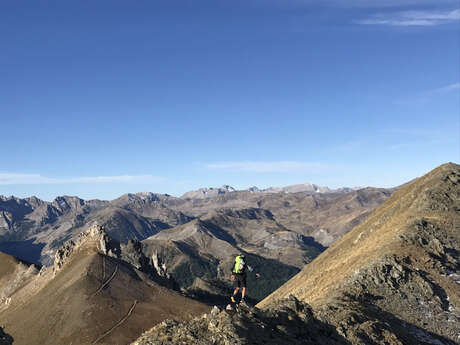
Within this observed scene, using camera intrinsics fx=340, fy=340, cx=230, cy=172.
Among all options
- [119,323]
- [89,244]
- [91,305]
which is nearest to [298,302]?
[119,323]

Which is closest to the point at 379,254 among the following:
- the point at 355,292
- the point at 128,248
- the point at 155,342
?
the point at 355,292

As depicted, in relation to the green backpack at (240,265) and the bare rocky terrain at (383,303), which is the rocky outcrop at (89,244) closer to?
the bare rocky terrain at (383,303)

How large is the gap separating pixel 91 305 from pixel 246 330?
46543 millimetres

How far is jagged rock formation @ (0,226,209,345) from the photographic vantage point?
186ft

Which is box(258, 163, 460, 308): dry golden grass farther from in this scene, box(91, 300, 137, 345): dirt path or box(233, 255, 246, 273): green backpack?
box(91, 300, 137, 345): dirt path

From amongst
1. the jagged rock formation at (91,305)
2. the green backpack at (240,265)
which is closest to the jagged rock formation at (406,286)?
the green backpack at (240,265)

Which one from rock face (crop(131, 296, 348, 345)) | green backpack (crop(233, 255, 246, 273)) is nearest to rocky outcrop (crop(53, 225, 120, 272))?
green backpack (crop(233, 255, 246, 273))

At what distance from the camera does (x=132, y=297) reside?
68.4 metres

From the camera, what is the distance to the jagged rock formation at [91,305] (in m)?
56.7

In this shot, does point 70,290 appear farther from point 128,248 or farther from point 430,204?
point 430,204

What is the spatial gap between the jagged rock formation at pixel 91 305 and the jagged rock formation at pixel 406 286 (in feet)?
89.2

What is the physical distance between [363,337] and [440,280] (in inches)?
1242

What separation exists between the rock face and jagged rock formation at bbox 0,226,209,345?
3178cm

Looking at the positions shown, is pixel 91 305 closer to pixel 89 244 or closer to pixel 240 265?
pixel 89 244
